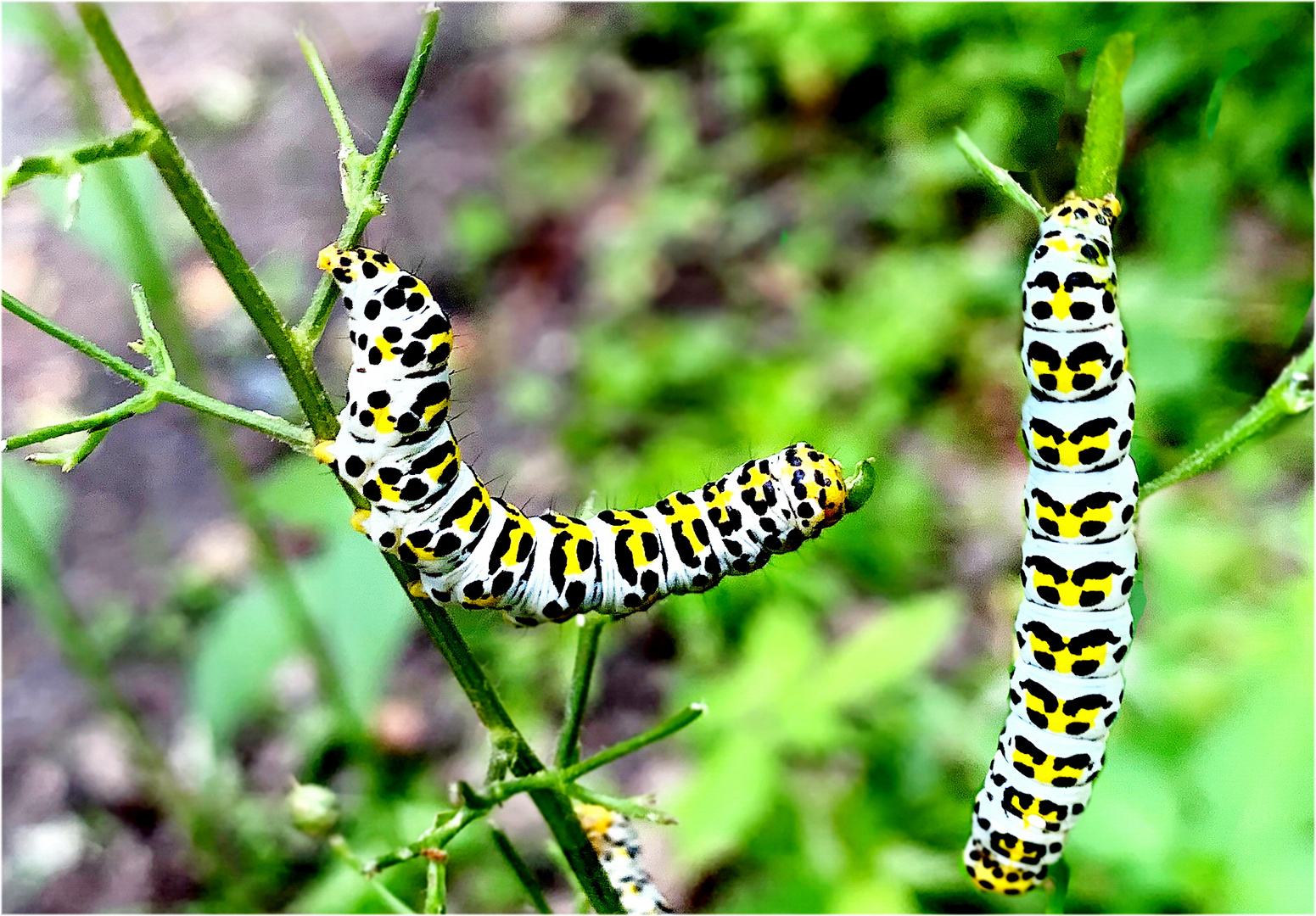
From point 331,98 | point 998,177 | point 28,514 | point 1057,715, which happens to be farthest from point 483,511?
point 28,514

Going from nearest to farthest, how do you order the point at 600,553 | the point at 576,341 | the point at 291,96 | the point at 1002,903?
the point at 600,553 < the point at 1002,903 < the point at 576,341 < the point at 291,96

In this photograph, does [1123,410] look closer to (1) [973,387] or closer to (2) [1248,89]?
(1) [973,387]

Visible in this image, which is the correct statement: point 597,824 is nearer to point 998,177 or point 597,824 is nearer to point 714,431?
point 998,177

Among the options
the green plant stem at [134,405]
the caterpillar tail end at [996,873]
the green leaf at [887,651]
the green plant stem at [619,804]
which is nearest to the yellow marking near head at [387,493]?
the green plant stem at [134,405]

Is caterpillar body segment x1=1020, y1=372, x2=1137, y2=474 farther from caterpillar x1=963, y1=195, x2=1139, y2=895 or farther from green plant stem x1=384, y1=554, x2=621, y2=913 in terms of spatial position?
green plant stem x1=384, y1=554, x2=621, y2=913

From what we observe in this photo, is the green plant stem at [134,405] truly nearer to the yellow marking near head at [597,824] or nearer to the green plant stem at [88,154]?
the green plant stem at [88,154]

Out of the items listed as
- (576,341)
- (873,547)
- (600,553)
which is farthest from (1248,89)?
(600,553)

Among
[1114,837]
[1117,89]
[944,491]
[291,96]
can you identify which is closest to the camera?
[1117,89]
